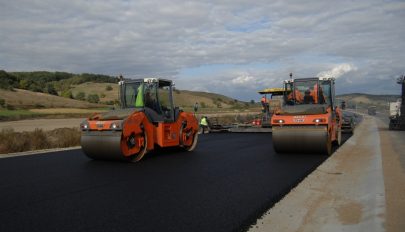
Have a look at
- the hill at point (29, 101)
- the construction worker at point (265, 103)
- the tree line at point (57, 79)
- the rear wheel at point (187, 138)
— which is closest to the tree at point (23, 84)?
the tree line at point (57, 79)

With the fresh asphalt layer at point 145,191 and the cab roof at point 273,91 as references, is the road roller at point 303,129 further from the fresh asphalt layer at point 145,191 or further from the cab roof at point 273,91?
the cab roof at point 273,91

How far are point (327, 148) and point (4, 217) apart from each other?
7962mm

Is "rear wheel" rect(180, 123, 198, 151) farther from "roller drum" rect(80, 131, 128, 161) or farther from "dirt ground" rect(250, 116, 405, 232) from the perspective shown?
"dirt ground" rect(250, 116, 405, 232)

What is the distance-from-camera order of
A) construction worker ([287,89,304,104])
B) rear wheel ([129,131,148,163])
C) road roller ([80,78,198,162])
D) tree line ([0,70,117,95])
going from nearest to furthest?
road roller ([80,78,198,162]) → rear wheel ([129,131,148,163]) → construction worker ([287,89,304,104]) → tree line ([0,70,117,95])

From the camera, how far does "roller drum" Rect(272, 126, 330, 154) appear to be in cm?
1075

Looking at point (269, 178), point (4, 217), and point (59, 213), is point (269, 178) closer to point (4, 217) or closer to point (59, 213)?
point (59, 213)

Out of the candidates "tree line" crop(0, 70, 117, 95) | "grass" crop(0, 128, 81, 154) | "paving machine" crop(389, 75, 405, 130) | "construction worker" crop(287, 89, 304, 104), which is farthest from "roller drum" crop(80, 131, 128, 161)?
"tree line" crop(0, 70, 117, 95)

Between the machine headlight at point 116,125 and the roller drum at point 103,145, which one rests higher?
the machine headlight at point 116,125

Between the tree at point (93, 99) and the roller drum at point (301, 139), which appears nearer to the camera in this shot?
the roller drum at point (301, 139)

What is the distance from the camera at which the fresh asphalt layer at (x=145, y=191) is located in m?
4.98

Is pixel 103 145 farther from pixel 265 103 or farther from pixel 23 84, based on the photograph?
pixel 23 84

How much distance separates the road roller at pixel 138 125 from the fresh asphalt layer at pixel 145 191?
0.33 metres

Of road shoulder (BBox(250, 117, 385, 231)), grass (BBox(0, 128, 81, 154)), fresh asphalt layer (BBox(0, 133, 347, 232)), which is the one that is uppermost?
grass (BBox(0, 128, 81, 154))

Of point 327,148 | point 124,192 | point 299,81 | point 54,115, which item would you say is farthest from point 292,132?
point 54,115
